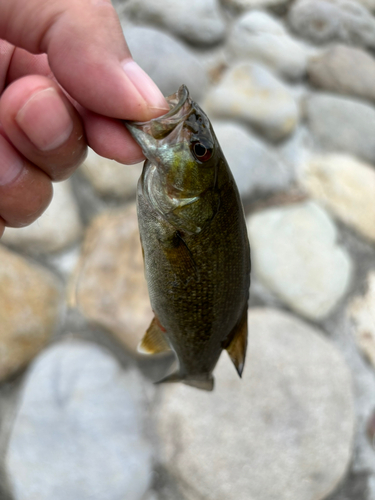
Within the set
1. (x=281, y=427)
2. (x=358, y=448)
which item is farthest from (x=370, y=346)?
(x=281, y=427)

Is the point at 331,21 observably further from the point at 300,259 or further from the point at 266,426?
the point at 266,426

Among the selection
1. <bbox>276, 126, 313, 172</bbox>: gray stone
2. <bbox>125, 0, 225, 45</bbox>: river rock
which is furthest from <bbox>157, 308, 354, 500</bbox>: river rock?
<bbox>125, 0, 225, 45</bbox>: river rock

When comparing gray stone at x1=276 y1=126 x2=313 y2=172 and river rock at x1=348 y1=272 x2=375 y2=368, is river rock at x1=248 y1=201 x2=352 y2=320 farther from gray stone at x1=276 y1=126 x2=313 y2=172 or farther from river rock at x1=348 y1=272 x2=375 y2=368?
gray stone at x1=276 y1=126 x2=313 y2=172

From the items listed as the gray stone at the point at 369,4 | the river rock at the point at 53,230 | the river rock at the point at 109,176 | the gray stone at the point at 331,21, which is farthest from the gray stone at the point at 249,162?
the gray stone at the point at 369,4

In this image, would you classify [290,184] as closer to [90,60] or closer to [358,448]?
[358,448]

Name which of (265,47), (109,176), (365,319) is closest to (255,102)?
(265,47)

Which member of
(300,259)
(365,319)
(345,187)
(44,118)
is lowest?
(365,319)

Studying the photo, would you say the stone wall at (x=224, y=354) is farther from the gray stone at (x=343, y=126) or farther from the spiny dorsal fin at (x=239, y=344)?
the spiny dorsal fin at (x=239, y=344)
